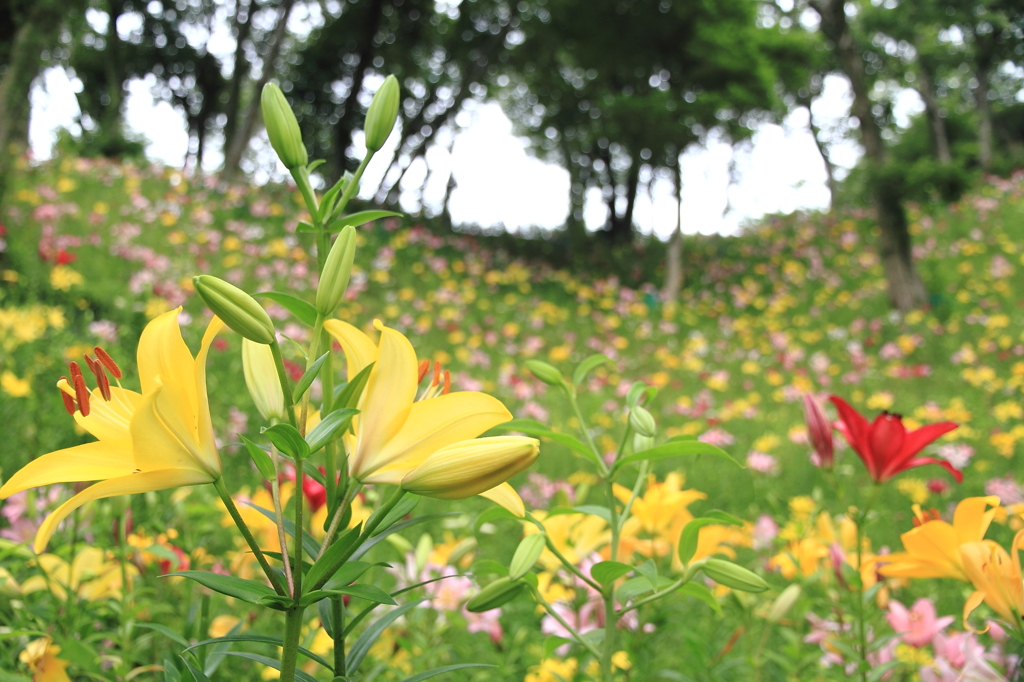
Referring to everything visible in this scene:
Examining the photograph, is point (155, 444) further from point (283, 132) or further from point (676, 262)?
point (676, 262)

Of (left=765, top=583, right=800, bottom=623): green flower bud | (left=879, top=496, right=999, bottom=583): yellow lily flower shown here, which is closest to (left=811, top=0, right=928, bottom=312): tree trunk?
(left=765, top=583, right=800, bottom=623): green flower bud

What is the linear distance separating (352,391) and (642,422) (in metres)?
0.33

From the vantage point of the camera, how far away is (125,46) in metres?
13.9

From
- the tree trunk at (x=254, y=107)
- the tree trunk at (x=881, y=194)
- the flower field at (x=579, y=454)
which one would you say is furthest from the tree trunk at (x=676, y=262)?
the tree trunk at (x=254, y=107)

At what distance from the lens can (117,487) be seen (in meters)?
0.41

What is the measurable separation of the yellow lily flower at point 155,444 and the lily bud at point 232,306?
1.0 inches

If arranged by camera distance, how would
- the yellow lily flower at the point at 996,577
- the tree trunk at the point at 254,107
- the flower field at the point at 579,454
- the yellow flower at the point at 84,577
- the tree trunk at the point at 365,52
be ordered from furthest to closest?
the tree trunk at the point at 365,52 → the tree trunk at the point at 254,107 → the yellow flower at the point at 84,577 → the flower field at the point at 579,454 → the yellow lily flower at the point at 996,577

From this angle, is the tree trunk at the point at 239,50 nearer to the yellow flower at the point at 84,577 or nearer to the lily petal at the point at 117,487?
the yellow flower at the point at 84,577

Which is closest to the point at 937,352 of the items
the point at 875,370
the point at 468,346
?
the point at 875,370

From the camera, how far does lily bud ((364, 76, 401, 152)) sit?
0.64 metres

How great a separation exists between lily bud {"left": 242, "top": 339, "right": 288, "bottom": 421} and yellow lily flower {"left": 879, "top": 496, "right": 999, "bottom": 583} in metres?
0.59

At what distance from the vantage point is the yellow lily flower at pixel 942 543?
62 cm

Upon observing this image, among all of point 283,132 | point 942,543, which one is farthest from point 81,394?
point 942,543

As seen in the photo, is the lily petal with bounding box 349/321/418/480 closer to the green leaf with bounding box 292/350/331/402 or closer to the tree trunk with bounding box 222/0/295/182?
the green leaf with bounding box 292/350/331/402
